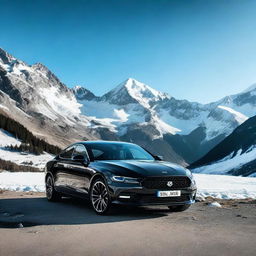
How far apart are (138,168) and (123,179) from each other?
488 millimetres

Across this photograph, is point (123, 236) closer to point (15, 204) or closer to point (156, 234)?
point (156, 234)

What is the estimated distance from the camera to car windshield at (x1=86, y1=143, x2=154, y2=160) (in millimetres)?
11570

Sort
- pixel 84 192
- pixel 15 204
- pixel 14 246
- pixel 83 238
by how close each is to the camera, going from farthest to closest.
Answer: pixel 15 204, pixel 84 192, pixel 83 238, pixel 14 246

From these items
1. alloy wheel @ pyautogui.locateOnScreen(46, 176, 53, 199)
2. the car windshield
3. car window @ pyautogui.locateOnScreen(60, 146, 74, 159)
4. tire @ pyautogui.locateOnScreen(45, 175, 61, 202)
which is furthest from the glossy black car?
alloy wheel @ pyautogui.locateOnScreen(46, 176, 53, 199)

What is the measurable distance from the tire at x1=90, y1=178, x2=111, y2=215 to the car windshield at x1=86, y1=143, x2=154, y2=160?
103 cm

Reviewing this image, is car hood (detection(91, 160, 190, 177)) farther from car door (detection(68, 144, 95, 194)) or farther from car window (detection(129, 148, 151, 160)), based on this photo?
car window (detection(129, 148, 151, 160))

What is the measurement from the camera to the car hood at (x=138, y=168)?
9.98 m

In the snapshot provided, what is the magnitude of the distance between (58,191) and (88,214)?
9.11ft

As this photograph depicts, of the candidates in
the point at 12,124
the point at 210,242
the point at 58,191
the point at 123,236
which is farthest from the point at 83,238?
the point at 12,124

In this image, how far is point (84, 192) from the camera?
1120 centimetres

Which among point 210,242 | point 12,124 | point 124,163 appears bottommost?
point 210,242

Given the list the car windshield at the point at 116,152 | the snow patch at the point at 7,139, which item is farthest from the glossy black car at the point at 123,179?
the snow patch at the point at 7,139

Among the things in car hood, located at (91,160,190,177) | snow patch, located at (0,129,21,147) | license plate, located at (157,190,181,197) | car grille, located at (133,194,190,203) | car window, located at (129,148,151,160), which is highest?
snow patch, located at (0,129,21,147)

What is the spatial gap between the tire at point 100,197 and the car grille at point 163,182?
0.98m
